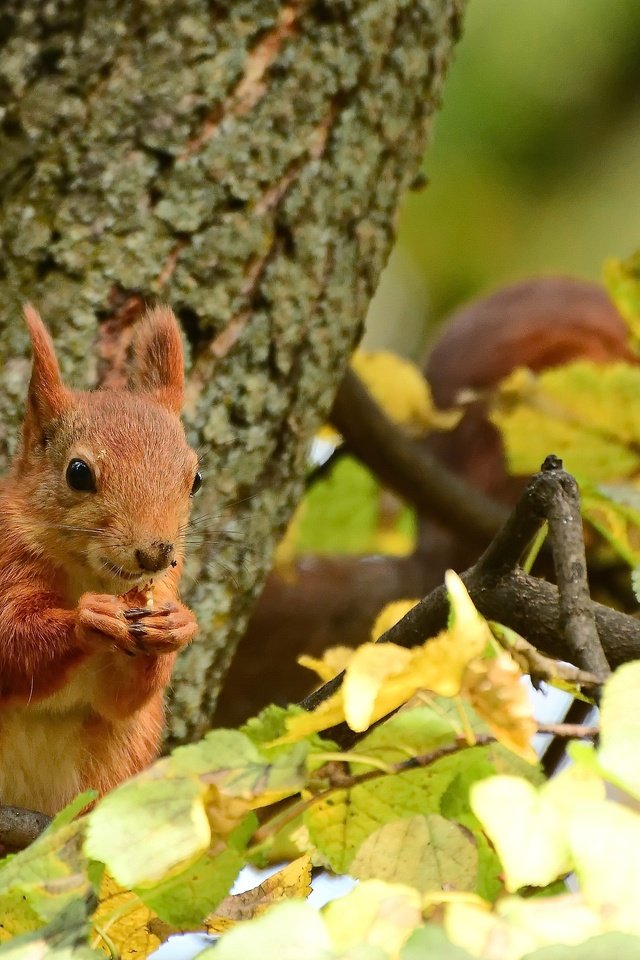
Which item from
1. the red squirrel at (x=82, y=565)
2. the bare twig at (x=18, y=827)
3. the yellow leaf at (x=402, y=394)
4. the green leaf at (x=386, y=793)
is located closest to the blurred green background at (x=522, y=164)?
the yellow leaf at (x=402, y=394)

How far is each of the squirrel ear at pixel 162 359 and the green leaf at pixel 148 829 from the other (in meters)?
0.84

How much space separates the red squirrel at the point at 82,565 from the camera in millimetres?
1252

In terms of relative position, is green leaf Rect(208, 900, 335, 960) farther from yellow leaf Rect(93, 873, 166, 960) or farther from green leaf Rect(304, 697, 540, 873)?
yellow leaf Rect(93, 873, 166, 960)

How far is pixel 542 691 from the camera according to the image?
0.75 m

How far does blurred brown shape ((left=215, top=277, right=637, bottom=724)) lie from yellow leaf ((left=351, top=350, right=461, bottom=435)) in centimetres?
23

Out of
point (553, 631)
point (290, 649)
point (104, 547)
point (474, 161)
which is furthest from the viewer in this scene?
point (474, 161)

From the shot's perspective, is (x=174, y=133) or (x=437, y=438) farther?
(x=437, y=438)

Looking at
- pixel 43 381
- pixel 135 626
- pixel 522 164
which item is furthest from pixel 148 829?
pixel 522 164

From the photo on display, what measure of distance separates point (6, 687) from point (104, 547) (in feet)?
0.57

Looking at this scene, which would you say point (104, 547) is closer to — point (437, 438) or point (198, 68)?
point (198, 68)

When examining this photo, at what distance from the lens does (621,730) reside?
59 cm

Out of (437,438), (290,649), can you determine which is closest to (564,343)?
(437,438)

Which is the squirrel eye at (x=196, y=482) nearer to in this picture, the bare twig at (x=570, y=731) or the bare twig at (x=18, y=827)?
the bare twig at (x=18, y=827)

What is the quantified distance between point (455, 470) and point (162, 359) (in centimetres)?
137
